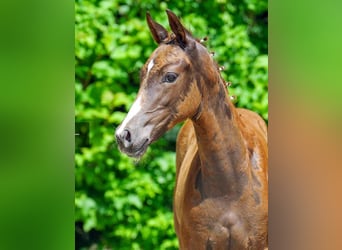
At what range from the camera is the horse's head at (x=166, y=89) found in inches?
56.5

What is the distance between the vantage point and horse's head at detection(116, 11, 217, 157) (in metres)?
1.43

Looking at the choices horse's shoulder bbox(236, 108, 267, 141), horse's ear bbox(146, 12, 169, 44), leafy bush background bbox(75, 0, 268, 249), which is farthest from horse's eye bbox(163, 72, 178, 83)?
leafy bush background bbox(75, 0, 268, 249)

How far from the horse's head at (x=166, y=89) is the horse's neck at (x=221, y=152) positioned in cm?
7

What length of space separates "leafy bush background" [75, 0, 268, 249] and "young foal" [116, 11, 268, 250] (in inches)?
35.9

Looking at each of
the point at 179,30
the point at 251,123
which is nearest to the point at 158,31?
the point at 179,30

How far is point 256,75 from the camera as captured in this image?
8.53ft

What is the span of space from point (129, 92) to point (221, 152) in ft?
3.68

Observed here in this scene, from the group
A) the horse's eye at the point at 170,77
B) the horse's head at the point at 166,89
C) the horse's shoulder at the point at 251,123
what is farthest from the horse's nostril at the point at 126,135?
the horse's shoulder at the point at 251,123

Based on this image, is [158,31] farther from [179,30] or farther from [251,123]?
[251,123]

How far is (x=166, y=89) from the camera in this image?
4.85 feet

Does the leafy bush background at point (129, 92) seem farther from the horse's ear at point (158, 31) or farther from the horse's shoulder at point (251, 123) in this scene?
the horse's ear at point (158, 31)
